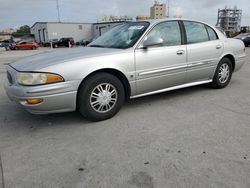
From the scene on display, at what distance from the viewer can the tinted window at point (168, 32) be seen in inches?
153

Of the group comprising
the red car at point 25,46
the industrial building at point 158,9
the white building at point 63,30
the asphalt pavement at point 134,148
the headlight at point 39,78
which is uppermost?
the industrial building at point 158,9

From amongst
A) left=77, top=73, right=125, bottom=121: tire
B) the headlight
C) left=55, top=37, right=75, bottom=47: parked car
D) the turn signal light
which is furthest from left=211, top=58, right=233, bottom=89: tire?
left=55, top=37, right=75, bottom=47: parked car

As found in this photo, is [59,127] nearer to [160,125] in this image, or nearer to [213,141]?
[160,125]

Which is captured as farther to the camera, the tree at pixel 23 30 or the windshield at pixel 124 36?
the tree at pixel 23 30

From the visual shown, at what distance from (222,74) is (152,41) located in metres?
2.22

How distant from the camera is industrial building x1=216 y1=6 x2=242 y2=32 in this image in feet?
188

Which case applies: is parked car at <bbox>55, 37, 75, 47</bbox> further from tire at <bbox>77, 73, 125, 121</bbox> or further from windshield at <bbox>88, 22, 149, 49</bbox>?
tire at <bbox>77, 73, 125, 121</bbox>

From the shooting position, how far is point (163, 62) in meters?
3.86

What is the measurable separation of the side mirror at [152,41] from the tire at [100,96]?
699 mm

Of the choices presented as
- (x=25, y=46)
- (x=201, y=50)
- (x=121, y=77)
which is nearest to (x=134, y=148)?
(x=121, y=77)

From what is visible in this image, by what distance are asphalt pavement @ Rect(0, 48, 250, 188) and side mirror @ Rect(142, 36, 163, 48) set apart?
108 centimetres

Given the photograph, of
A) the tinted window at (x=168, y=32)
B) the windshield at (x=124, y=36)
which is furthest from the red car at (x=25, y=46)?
the tinted window at (x=168, y=32)

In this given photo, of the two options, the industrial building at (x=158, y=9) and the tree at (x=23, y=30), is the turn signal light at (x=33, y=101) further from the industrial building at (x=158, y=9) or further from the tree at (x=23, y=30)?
the tree at (x=23, y=30)

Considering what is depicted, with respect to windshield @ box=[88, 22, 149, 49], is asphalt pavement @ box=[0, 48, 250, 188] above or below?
below
